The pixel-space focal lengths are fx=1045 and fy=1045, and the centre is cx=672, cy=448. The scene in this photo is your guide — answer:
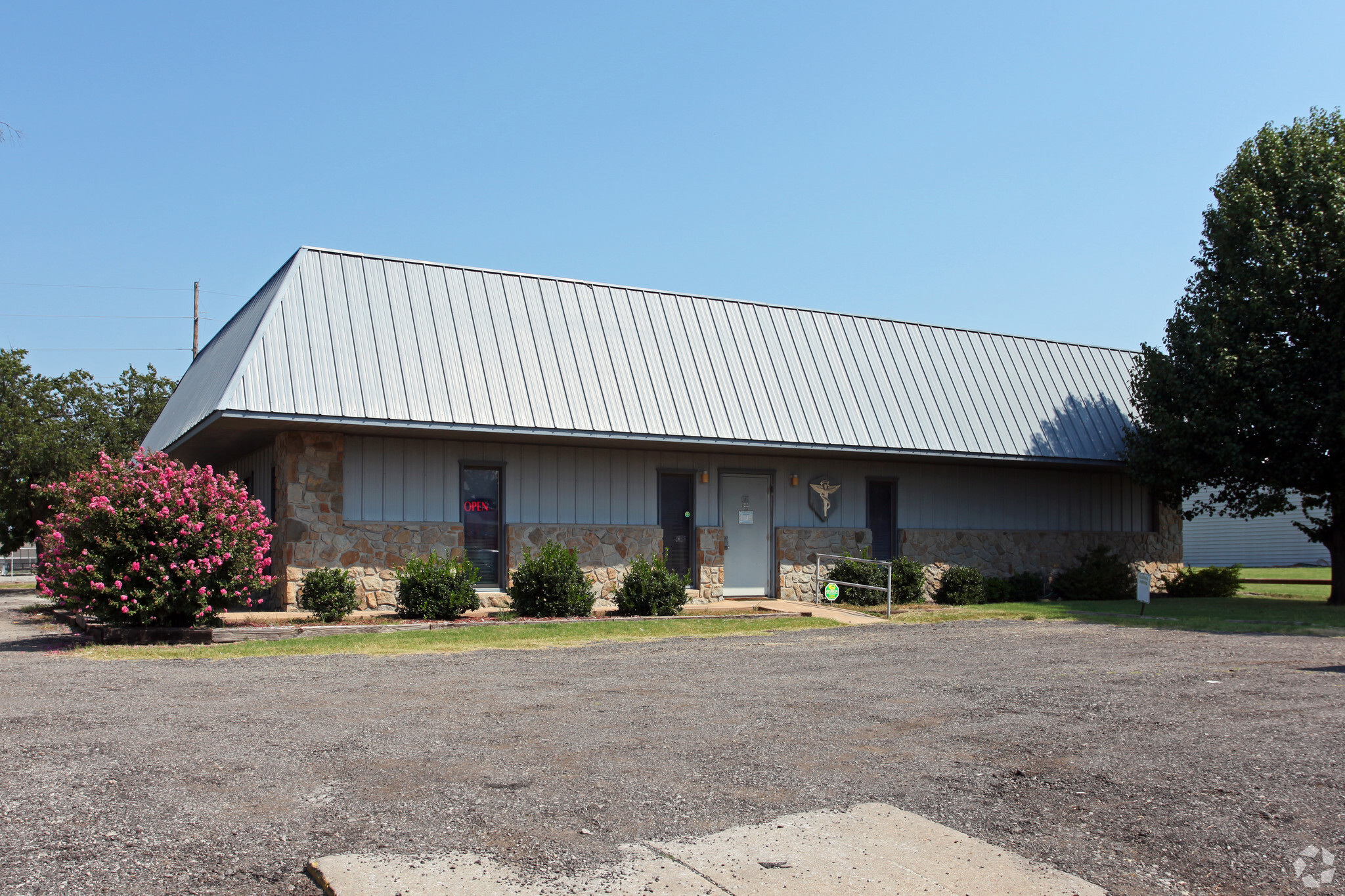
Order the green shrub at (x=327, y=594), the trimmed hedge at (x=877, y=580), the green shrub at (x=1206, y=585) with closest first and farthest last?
the green shrub at (x=327, y=594)
the trimmed hedge at (x=877, y=580)
the green shrub at (x=1206, y=585)

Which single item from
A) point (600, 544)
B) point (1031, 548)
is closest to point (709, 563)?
point (600, 544)

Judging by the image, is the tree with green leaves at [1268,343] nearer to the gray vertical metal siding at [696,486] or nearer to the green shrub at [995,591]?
the gray vertical metal siding at [696,486]

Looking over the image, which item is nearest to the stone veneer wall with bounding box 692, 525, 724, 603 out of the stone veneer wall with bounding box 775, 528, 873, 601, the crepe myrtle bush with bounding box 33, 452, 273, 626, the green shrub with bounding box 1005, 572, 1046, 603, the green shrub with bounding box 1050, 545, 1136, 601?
the stone veneer wall with bounding box 775, 528, 873, 601

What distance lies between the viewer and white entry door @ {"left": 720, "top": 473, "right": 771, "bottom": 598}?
59.5 ft

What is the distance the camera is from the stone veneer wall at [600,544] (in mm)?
16328

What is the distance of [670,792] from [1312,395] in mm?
16078

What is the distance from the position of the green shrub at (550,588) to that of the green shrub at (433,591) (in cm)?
75

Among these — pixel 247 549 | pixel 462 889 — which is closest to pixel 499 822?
pixel 462 889

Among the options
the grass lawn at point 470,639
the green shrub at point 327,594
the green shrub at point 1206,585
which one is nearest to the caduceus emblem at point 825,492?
the grass lawn at point 470,639

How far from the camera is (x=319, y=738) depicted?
6.37 m

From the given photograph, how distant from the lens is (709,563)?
701 inches

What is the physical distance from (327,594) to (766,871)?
37.3 ft

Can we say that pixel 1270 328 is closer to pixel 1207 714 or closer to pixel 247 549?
pixel 1207 714

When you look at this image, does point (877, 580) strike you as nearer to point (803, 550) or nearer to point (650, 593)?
point (803, 550)
